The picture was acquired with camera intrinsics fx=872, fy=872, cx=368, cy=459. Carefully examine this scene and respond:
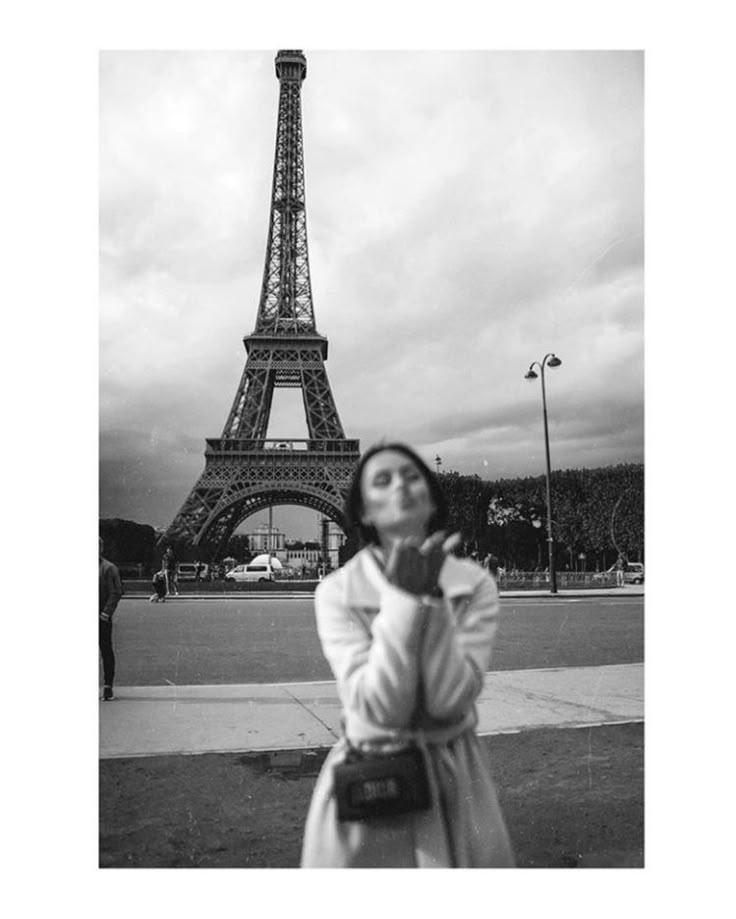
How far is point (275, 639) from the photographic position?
18.1 feet

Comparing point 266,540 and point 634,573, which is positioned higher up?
point 266,540

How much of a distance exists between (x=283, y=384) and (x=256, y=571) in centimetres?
107

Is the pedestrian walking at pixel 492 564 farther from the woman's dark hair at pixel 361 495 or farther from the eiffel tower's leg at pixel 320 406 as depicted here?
the eiffel tower's leg at pixel 320 406

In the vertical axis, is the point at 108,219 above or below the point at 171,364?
above

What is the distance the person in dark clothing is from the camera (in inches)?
159

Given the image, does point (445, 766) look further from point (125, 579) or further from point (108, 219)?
point (108, 219)

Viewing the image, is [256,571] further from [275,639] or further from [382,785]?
[382,785]

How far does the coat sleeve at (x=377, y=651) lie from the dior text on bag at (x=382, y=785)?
111 mm

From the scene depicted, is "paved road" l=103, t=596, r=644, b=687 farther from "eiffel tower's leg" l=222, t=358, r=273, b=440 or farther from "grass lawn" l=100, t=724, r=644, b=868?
"eiffel tower's leg" l=222, t=358, r=273, b=440

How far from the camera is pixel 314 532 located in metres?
4.09

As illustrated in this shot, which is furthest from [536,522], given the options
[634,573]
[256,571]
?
[256,571]

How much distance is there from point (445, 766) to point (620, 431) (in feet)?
6.65

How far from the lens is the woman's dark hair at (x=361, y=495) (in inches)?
103

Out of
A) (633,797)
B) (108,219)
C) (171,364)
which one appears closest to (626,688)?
(633,797)
